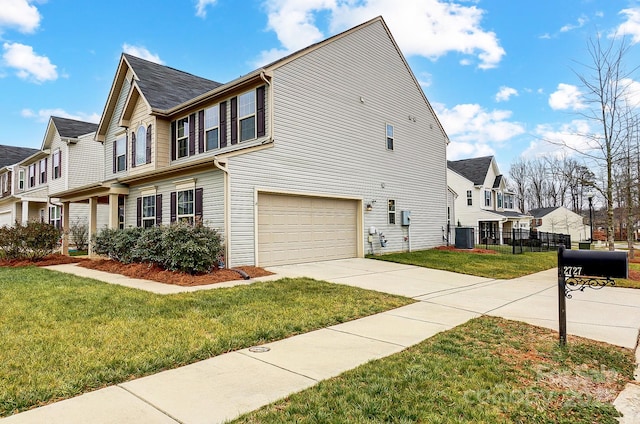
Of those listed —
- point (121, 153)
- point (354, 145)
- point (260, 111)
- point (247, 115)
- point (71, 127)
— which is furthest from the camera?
point (71, 127)

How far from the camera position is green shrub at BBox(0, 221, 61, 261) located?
13.3m

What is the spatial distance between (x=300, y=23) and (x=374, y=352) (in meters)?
16.5

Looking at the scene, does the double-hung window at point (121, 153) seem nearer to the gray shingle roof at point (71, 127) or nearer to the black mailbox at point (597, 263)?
the gray shingle roof at point (71, 127)

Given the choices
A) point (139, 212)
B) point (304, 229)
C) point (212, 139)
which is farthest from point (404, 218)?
point (139, 212)

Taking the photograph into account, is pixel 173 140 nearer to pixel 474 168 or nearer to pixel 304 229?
pixel 304 229

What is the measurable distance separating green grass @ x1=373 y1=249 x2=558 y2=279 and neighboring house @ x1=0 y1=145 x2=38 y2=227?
23.6 meters

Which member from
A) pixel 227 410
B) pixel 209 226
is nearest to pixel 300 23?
pixel 209 226

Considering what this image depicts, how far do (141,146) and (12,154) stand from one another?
24.5 metres

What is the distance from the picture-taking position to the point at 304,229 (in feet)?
42.3

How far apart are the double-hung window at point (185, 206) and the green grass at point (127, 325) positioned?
11.6 ft

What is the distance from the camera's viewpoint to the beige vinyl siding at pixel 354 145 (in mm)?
11656

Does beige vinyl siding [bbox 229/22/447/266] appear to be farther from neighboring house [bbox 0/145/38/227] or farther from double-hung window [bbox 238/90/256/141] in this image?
neighboring house [bbox 0/145/38/227]

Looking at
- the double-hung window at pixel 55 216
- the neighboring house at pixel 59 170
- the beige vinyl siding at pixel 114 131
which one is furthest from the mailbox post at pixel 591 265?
the double-hung window at pixel 55 216

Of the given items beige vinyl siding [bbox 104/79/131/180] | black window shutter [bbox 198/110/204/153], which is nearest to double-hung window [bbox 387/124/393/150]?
black window shutter [bbox 198/110/204/153]
